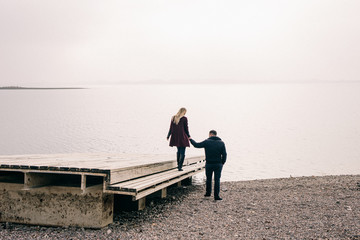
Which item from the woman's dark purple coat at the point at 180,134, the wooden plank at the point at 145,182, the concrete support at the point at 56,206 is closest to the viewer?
the wooden plank at the point at 145,182

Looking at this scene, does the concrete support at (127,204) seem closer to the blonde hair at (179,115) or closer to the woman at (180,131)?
the woman at (180,131)

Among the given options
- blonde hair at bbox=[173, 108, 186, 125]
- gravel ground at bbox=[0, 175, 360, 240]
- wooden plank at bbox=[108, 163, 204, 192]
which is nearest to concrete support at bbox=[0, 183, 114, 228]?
gravel ground at bbox=[0, 175, 360, 240]

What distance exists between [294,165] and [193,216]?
821 inches

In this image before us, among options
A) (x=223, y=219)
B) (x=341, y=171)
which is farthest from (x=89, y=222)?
(x=341, y=171)

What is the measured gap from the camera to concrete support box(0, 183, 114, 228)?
7984 millimetres

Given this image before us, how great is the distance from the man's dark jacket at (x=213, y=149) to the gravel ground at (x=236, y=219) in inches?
49.6

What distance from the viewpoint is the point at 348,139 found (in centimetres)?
4619

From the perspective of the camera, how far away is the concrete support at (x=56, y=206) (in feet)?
26.2

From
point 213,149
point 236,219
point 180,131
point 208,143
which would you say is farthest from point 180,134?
point 236,219

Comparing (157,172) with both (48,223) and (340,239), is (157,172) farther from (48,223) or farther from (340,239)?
(340,239)

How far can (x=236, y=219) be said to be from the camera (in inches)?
351

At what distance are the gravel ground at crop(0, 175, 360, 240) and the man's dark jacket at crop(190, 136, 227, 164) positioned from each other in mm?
1261

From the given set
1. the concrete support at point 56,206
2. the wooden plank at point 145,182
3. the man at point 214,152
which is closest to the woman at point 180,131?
the man at point 214,152

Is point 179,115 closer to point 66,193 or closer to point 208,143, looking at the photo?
point 208,143
